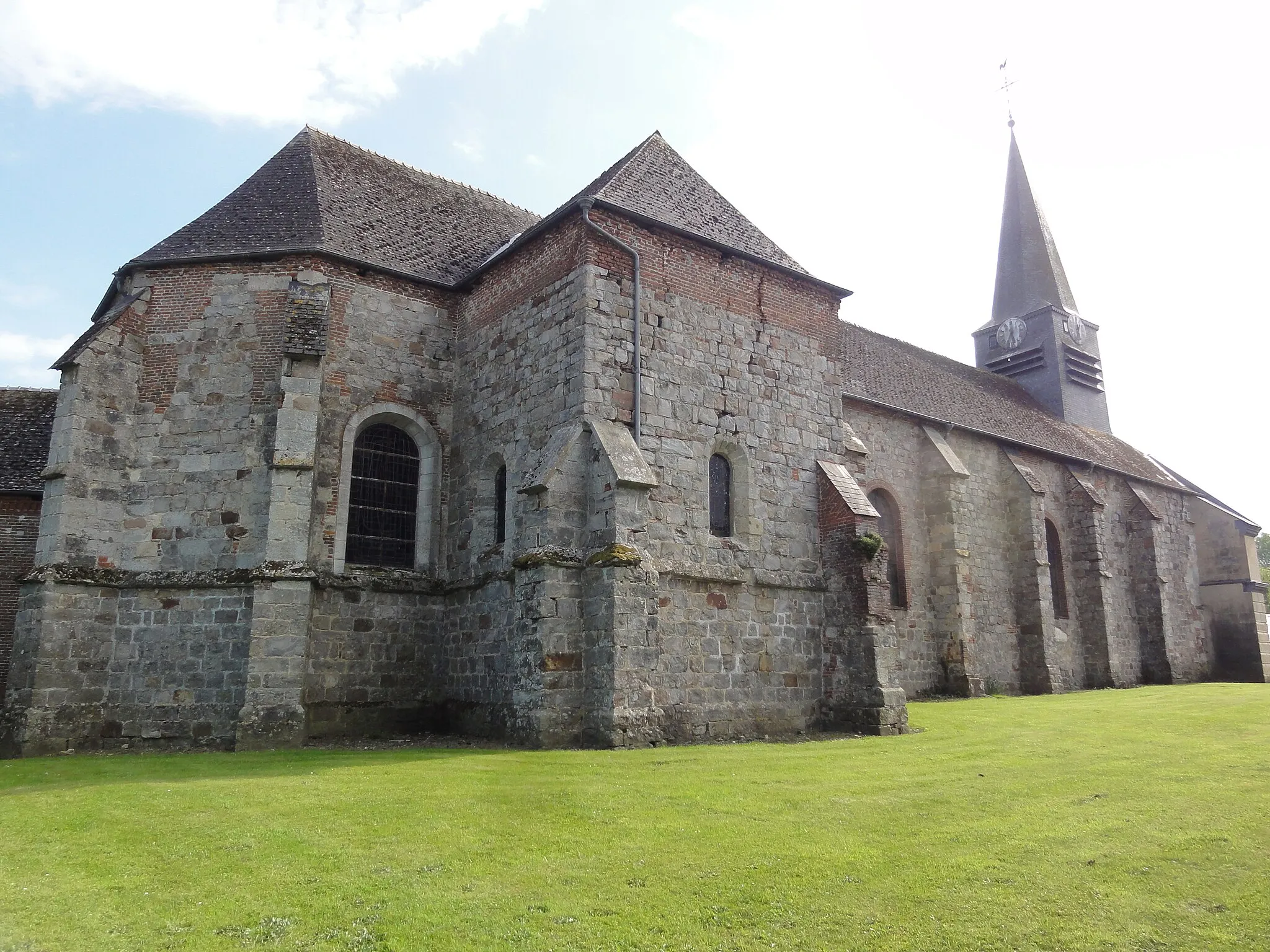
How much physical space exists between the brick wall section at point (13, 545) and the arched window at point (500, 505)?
26.3 ft

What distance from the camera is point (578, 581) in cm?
1245

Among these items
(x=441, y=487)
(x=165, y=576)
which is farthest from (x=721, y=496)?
(x=165, y=576)

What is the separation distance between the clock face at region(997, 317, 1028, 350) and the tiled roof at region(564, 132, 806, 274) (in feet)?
66.0

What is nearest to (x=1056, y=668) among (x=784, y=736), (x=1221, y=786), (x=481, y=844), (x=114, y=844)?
(x=784, y=736)

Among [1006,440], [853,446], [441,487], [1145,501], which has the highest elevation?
[1006,440]

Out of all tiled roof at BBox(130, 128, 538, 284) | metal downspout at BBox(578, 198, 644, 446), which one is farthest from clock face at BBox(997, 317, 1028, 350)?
metal downspout at BBox(578, 198, 644, 446)

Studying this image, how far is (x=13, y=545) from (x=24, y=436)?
97.2 inches

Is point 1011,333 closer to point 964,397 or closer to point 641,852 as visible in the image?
point 964,397

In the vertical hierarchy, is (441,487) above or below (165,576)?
above

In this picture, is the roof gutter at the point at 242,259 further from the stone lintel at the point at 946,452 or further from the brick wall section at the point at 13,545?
the stone lintel at the point at 946,452

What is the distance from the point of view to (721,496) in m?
14.7

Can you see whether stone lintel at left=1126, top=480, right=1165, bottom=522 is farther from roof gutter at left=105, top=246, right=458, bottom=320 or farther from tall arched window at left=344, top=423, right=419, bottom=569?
Answer: roof gutter at left=105, top=246, right=458, bottom=320

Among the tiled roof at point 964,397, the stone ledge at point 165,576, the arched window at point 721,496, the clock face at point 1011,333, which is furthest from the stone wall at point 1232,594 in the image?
the stone ledge at point 165,576

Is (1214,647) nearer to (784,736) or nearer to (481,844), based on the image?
(784,736)
